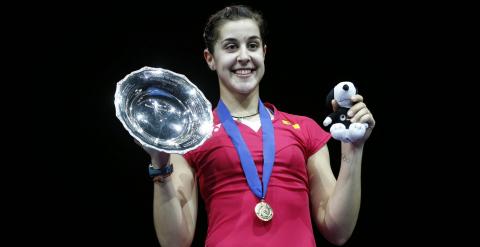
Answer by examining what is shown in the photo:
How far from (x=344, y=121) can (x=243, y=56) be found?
51 cm

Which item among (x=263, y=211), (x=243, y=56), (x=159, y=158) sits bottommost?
(x=263, y=211)

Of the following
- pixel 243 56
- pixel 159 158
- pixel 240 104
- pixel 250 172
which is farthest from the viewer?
pixel 240 104

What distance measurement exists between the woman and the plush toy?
32mm

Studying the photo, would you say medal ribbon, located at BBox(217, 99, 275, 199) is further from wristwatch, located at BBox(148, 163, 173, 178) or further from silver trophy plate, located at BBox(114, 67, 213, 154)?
wristwatch, located at BBox(148, 163, 173, 178)

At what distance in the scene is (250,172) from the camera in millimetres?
2232

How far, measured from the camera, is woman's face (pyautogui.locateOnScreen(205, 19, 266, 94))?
7.90ft

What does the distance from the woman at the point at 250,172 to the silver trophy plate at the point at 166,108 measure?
0.34ft

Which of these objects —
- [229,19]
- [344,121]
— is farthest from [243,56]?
[344,121]

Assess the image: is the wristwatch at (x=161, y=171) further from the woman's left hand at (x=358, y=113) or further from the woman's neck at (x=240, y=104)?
the woman's left hand at (x=358, y=113)

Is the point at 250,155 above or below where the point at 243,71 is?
below

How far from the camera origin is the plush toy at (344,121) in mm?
2039

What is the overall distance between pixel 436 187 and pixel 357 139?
1.73 m

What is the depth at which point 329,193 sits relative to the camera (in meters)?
2.40

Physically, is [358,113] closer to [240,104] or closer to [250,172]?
[250,172]
